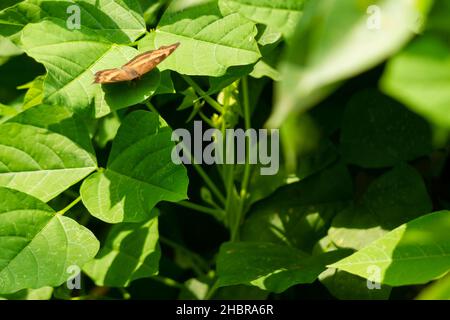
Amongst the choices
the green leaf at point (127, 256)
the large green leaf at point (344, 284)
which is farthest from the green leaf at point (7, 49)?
the large green leaf at point (344, 284)

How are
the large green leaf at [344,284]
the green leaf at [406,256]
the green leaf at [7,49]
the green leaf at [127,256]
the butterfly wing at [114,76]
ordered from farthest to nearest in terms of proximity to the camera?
the green leaf at [7,49] < the green leaf at [127,256] < the large green leaf at [344,284] < the butterfly wing at [114,76] < the green leaf at [406,256]

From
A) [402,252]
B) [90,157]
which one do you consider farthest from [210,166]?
[402,252]

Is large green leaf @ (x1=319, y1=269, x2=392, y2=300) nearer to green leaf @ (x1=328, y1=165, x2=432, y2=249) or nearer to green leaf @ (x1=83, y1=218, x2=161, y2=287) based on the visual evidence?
Answer: green leaf @ (x1=328, y1=165, x2=432, y2=249)

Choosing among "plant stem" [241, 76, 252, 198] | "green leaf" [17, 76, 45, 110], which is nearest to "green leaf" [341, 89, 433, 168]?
"plant stem" [241, 76, 252, 198]

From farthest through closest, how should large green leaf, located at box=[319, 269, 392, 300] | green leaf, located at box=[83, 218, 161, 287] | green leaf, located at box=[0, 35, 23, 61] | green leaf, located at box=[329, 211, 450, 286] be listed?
green leaf, located at box=[0, 35, 23, 61], green leaf, located at box=[83, 218, 161, 287], large green leaf, located at box=[319, 269, 392, 300], green leaf, located at box=[329, 211, 450, 286]

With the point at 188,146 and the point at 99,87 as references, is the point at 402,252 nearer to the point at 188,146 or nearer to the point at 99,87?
the point at 99,87

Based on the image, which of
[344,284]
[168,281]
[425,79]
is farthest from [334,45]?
[168,281]

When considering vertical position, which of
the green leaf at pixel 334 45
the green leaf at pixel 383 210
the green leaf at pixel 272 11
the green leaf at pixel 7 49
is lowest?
the green leaf at pixel 334 45

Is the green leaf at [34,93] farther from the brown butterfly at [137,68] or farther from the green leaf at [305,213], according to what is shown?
the green leaf at [305,213]
